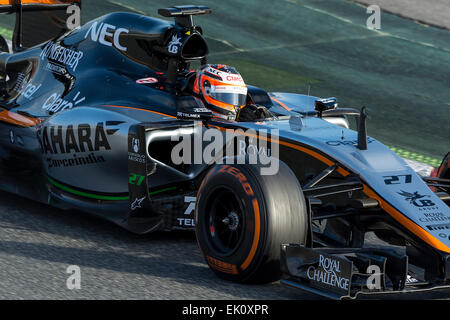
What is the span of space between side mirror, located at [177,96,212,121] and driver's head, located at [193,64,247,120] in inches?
4.2

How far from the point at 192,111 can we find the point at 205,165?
428 millimetres

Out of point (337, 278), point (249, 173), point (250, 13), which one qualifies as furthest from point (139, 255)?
point (250, 13)

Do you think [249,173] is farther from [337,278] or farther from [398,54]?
[398,54]

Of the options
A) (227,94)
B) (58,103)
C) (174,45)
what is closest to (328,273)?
(227,94)

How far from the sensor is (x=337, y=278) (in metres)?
5.46

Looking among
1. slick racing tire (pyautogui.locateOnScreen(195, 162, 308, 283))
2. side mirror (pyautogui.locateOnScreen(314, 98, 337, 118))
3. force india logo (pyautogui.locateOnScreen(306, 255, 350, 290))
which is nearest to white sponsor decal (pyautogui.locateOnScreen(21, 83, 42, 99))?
side mirror (pyautogui.locateOnScreen(314, 98, 337, 118))

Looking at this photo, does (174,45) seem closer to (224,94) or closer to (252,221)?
(224,94)

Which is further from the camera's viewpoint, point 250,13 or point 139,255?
point 250,13

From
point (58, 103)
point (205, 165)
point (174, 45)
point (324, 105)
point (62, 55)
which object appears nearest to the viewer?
point (205, 165)

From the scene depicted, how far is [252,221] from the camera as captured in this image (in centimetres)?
576

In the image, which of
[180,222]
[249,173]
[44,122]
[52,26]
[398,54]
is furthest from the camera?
[398,54]

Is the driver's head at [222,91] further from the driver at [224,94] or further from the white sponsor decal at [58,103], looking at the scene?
the white sponsor decal at [58,103]

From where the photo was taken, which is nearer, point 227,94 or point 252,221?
point 252,221
